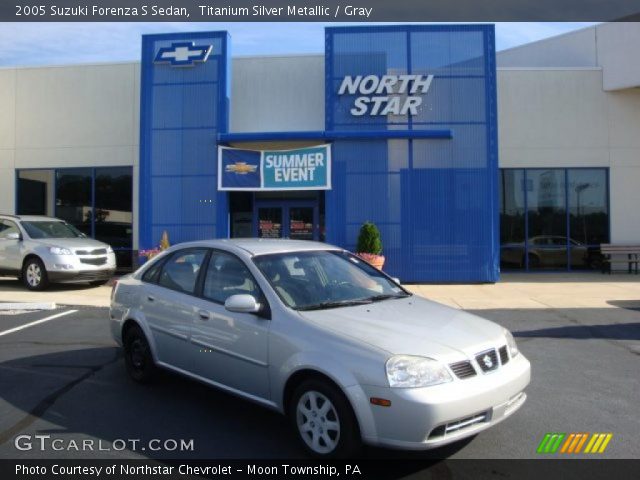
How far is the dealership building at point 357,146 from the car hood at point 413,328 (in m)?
10.5

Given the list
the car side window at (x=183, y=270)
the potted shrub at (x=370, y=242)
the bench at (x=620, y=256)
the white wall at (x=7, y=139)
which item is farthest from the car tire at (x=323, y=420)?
the white wall at (x=7, y=139)

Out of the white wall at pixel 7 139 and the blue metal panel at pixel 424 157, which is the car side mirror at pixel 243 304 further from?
the white wall at pixel 7 139

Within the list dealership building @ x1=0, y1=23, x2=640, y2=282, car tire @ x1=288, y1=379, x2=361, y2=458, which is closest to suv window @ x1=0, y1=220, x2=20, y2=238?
dealership building @ x1=0, y1=23, x2=640, y2=282

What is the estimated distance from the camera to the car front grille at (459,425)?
3699mm

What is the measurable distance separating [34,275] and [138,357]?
9.23 m

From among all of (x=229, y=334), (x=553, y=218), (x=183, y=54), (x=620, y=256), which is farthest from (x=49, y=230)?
(x=620, y=256)

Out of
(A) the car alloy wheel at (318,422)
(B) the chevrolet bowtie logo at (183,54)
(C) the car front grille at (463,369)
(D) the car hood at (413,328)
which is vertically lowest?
(A) the car alloy wheel at (318,422)

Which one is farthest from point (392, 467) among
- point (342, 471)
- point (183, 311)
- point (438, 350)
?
point (183, 311)

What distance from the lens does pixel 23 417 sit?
4.95 metres

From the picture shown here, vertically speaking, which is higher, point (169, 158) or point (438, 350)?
point (169, 158)

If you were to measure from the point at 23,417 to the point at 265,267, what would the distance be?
7.89 ft

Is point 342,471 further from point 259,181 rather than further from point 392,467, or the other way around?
point 259,181

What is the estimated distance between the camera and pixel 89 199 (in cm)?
1803

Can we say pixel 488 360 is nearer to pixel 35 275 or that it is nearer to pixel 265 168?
pixel 265 168
